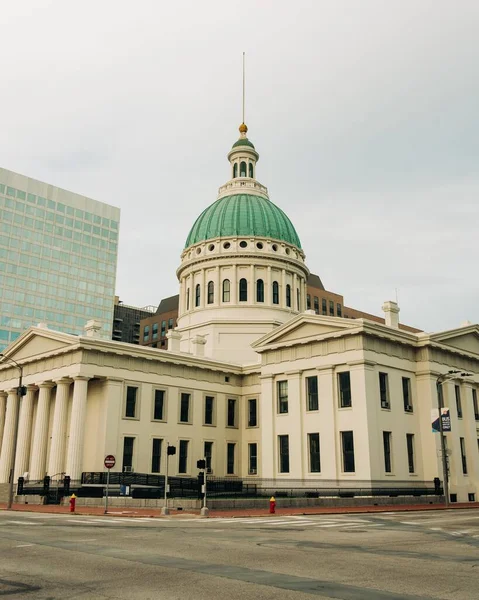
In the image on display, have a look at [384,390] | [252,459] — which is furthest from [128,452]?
[384,390]

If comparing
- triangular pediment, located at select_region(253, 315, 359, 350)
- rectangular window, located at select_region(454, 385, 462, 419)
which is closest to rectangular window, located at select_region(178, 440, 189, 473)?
triangular pediment, located at select_region(253, 315, 359, 350)

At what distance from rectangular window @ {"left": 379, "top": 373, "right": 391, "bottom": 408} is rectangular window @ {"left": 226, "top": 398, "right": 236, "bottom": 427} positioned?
17.6 m

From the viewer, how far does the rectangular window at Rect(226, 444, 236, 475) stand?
59.0 metres

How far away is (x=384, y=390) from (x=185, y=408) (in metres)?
18.4

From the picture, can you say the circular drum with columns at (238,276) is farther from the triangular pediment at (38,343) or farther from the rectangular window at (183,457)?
the triangular pediment at (38,343)

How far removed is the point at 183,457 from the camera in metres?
55.6

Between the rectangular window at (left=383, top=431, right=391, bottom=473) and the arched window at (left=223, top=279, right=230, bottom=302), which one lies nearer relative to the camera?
the rectangular window at (left=383, top=431, right=391, bottom=473)

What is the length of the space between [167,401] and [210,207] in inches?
1253

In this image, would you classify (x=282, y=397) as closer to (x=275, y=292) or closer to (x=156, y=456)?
(x=156, y=456)

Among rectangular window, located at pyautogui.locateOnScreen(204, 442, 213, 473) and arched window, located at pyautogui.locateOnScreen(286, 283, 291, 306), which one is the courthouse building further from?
arched window, located at pyautogui.locateOnScreen(286, 283, 291, 306)

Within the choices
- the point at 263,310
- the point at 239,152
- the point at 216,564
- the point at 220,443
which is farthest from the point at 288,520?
the point at 239,152

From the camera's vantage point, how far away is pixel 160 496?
42.1 meters

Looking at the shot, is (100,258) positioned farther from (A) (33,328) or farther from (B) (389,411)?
(B) (389,411)

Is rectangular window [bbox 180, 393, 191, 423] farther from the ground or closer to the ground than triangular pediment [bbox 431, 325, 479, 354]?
closer to the ground
